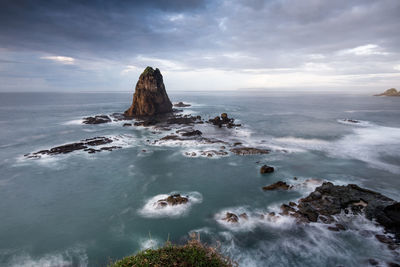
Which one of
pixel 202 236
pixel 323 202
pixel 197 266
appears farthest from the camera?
pixel 323 202

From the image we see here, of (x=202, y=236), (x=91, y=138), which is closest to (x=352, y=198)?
(x=202, y=236)

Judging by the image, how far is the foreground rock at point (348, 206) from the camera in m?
20.4

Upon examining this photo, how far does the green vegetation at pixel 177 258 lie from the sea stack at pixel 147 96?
8154 centimetres

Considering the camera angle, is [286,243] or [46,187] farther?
[46,187]

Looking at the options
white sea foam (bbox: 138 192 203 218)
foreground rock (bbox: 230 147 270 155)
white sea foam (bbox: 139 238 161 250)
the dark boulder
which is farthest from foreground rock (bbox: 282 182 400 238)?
foreground rock (bbox: 230 147 270 155)

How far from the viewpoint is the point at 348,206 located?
23094 mm

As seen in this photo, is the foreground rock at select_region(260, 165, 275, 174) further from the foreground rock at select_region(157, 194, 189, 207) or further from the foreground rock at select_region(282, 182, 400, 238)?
the foreground rock at select_region(157, 194, 189, 207)

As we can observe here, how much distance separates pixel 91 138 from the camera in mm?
55281

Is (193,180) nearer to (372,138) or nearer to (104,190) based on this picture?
(104,190)

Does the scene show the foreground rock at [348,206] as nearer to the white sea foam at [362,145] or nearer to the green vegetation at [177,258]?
the green vegetation at [177,258]

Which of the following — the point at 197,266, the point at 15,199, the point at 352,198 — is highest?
the point at 197,266

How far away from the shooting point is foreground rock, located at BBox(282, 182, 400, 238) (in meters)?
20.4

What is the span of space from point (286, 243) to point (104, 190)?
23888mm

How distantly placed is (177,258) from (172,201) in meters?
16.7
